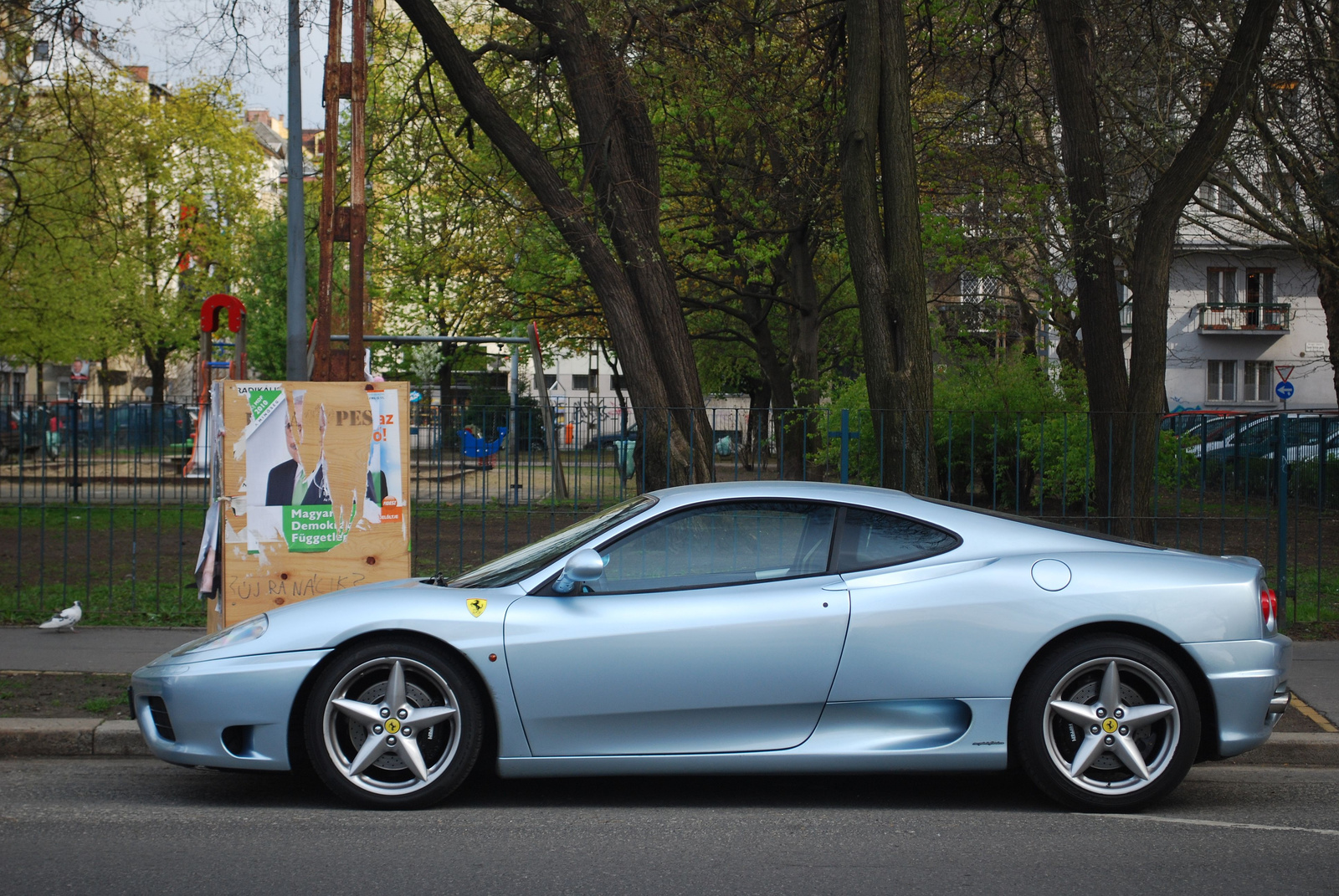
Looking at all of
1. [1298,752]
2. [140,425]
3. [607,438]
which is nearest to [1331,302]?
[607,438]

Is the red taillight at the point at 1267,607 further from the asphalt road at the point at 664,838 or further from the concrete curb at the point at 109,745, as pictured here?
the concrete curb at the point at 109,745

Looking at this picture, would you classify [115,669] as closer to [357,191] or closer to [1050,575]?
[357,191]

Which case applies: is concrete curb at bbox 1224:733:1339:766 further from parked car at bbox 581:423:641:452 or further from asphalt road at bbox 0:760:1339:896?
parked car at bbox 581:423:641:452

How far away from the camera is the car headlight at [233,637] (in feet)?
16.0

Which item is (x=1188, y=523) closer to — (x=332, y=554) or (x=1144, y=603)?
(x=1144, y=603)

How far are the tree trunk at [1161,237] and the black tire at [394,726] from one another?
6.24m

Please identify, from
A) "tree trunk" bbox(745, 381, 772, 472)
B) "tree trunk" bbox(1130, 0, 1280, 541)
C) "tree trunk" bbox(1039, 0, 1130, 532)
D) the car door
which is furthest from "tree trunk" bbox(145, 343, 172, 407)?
the car door

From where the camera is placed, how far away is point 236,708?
185 inches

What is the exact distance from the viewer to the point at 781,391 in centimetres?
2698

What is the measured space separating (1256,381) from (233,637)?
51.6 metres

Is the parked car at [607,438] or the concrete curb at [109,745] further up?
the parked car at [607,438]

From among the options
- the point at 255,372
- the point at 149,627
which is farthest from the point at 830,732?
the point at 255,372

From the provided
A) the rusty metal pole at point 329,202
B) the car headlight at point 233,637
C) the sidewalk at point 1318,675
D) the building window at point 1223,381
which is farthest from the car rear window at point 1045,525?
the building window at point 1223,381

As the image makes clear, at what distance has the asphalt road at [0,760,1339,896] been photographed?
3982mm
